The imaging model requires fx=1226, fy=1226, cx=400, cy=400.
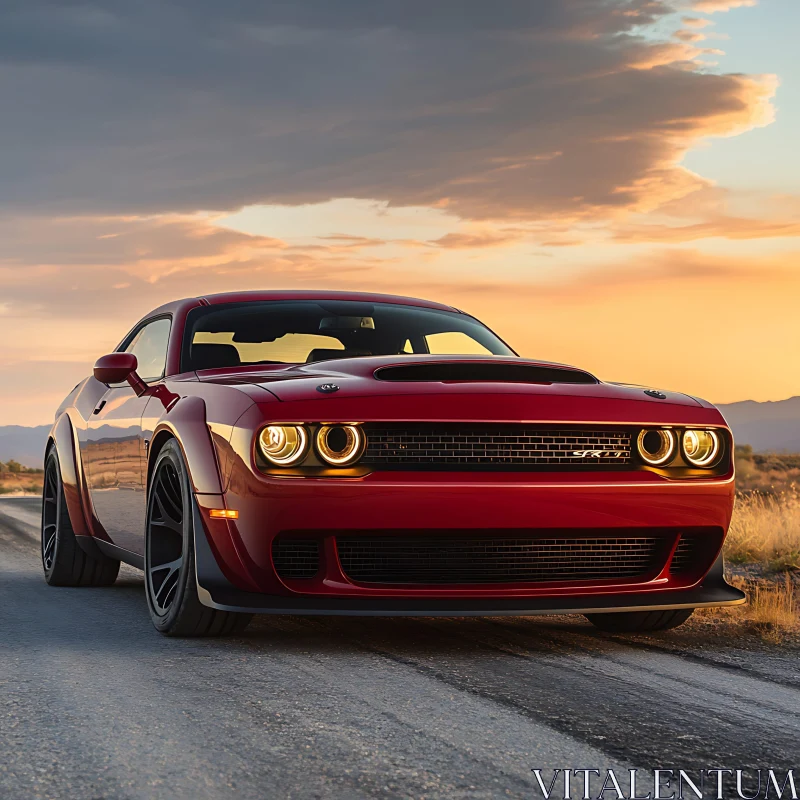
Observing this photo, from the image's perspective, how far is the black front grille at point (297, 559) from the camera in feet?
14.7

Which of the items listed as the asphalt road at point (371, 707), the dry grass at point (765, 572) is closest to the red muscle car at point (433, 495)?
the asphalt road at point (371, 707)

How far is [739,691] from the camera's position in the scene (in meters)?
4.08

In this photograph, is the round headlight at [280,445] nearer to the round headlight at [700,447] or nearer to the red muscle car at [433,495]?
the red muscle car at [433,495]

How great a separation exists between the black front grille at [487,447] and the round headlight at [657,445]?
0.13 metres

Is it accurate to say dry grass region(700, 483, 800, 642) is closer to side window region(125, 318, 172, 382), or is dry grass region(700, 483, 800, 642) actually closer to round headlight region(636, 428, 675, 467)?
round headlight region(636, 428, 675, 467)

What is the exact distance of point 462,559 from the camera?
14.7 ft

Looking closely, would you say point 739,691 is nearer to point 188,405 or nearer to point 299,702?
point 299,702

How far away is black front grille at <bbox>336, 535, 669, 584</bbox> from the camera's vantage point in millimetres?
A: 4473

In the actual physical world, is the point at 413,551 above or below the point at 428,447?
below

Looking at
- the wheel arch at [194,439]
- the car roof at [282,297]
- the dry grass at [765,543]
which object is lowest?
the dry grass at [765,543]

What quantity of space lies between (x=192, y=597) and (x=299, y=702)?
113 centimetres

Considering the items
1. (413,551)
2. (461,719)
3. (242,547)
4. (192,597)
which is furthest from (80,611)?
(461,719)

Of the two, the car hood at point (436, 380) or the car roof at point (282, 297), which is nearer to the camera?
the car hood at point (436, 380)

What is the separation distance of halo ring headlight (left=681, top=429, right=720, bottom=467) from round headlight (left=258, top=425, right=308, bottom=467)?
4.94ft
